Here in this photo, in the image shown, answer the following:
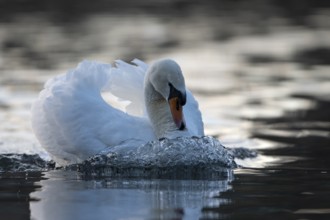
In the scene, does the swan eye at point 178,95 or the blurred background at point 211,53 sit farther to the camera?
the blurred background at point 211,53

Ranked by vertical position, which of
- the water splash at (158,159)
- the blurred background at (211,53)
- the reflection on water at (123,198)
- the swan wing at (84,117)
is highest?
the blurred background at (211,53)

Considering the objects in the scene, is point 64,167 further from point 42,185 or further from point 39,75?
point 39,75

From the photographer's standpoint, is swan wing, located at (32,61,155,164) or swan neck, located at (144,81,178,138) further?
swan neck, located at (144,81,178,138)

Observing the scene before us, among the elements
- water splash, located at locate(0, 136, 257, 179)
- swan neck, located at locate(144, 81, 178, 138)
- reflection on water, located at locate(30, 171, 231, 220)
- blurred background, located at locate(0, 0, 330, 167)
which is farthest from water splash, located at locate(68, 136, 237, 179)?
blurred background, located at locate(0, 0, 330, 167)

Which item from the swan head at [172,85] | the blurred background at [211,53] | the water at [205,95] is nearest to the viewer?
the water at [205,95]

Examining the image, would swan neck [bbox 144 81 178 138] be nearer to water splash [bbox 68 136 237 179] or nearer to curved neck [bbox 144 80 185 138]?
curved neck [bbox 144 80 185 138]

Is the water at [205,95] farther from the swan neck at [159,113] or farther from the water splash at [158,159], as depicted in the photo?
the swan neck at [159,113]

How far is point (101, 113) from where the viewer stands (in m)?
10.2

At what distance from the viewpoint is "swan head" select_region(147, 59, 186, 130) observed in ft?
32.7

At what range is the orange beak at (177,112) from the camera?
10047mm

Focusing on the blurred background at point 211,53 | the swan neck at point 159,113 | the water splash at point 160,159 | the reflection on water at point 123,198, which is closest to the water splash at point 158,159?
the water splash at point 160,159

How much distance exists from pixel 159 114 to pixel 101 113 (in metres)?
0.58

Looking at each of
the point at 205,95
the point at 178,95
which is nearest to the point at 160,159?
the point at 178,95

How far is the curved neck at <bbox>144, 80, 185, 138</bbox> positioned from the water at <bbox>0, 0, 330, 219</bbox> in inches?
29.5
